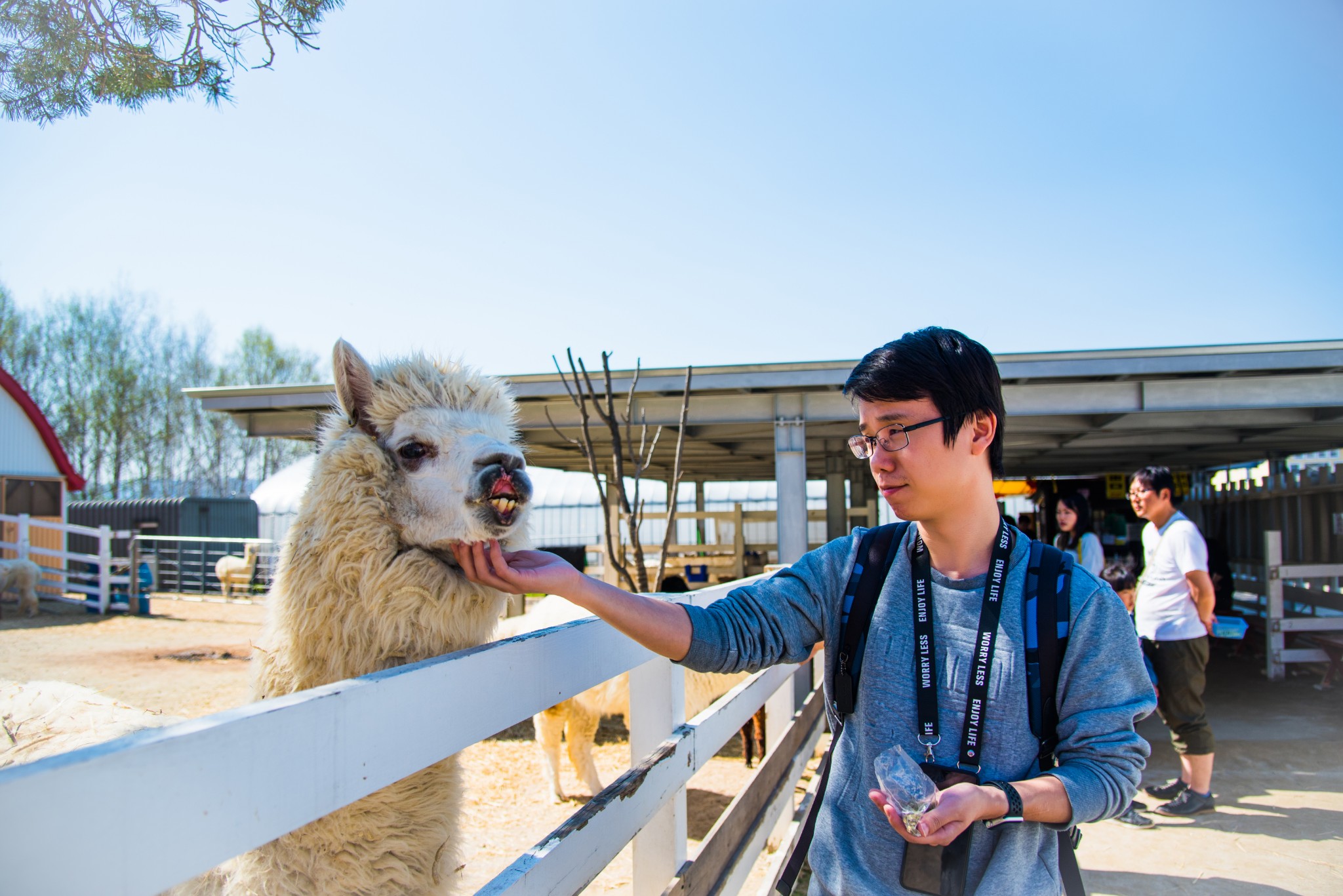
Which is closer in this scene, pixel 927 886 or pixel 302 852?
pixel 927 886

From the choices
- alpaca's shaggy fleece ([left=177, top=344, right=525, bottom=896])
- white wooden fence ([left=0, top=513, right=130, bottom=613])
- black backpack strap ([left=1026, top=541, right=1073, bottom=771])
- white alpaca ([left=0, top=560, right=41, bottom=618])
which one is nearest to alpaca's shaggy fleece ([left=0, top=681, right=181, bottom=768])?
alpaca's shaggy fleece ([left=177, top=344, right=525, bottom=896])

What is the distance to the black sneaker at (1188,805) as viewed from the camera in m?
4.83

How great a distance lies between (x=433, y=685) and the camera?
46.3 inches

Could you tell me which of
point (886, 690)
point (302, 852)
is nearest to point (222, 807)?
point (302, 852)

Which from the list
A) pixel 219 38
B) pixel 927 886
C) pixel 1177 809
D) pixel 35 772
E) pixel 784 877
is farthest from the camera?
pixel 1177 809

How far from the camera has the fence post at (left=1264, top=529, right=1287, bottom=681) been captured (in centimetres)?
848

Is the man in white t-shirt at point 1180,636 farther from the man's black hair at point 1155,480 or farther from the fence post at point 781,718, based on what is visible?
the fence post at point 781,718

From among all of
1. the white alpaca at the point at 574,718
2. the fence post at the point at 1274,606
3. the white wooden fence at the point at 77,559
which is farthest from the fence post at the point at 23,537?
the fence post at the point at 1274,606

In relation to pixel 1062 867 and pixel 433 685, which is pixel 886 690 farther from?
pixel 433 685

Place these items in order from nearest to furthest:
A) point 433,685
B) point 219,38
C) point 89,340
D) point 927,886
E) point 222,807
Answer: point 222,807, point 433,685, point 927,886, point 219,38, point 89,340

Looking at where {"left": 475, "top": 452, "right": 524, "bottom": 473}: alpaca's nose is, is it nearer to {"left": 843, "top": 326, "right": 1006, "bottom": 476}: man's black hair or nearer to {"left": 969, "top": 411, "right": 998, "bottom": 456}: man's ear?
{"left": 843, "top": 326, "right": 1006, "bottom": 476}: man's black hair

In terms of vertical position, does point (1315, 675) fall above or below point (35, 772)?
below

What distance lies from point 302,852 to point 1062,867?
138cm

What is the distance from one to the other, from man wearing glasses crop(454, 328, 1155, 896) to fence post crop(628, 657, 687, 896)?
0.74m
